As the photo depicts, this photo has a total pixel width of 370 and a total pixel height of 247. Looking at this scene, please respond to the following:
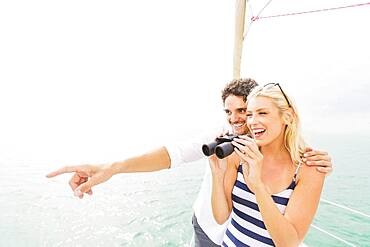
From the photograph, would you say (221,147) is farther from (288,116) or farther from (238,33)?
(238,33)

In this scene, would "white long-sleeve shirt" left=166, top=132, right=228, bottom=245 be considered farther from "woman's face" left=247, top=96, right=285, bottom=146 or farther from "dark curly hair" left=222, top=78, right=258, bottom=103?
"woman's face" left=247, top=96, right=285, bottom=146

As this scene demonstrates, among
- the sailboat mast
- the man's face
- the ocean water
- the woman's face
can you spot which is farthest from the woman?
the ocean water

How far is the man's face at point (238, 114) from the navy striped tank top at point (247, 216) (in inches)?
7.7

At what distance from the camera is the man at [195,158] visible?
33.3 inches

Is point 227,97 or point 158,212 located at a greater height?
point 227,97

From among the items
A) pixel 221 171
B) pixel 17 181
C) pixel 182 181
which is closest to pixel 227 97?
pixel 221 171

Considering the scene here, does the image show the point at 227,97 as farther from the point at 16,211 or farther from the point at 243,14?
the point at 16,211

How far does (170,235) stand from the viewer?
10.8 ft

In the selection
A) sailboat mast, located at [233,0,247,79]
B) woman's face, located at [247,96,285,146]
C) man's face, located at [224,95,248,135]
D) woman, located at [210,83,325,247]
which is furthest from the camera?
sailboat mast, located at [233,0,247,79]

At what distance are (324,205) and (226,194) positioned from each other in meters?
4.18

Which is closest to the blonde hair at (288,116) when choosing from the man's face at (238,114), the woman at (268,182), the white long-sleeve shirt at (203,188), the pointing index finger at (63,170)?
the woman at (268,182)

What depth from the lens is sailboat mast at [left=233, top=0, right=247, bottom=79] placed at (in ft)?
5.45

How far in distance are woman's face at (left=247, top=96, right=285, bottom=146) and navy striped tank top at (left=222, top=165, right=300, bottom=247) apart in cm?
15

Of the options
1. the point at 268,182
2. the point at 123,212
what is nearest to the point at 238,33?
the point at 268,182
